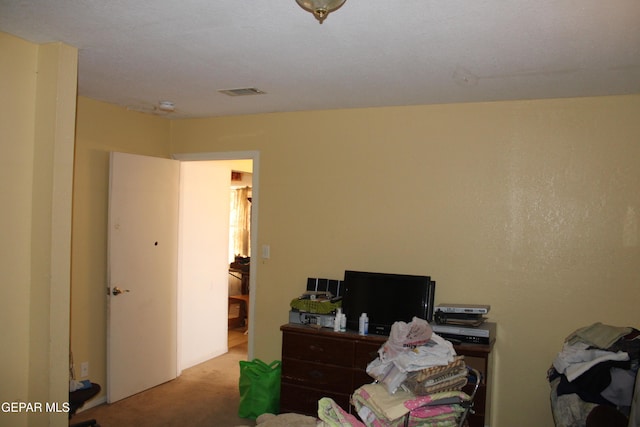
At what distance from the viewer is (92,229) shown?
4.07 metres

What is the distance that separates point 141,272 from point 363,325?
6.84 feet

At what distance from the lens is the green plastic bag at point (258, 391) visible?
3.85 m

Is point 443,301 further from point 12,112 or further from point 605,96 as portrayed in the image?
point 12,112

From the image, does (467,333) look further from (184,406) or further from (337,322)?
(184,406)

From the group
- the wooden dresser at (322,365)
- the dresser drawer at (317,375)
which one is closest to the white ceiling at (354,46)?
the wooden dresser at (322,365)

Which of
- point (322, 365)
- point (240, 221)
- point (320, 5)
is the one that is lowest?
point (322, 365)

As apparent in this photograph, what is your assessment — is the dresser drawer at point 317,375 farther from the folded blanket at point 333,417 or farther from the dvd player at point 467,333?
the folded blanket at point 333,417

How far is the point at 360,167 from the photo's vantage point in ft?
13.2

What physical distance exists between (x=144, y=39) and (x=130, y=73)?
71 cm

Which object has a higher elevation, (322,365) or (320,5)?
(320,5)

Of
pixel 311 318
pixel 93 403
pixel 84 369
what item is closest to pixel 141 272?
pixel 84 369

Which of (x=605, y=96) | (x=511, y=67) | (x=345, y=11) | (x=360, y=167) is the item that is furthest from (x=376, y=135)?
(x=345, y=11)

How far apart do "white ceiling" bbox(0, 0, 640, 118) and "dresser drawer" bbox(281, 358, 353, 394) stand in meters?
2.03

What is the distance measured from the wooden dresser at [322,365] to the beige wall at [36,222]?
62.3 inches
